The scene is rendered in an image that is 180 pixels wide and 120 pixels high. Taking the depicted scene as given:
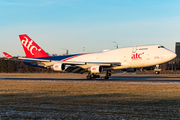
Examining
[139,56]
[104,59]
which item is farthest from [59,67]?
[139,56]

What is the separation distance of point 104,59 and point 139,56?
6.78m

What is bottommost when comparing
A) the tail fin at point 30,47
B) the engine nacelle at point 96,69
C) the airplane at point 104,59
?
the engine nacelle at point 96,69

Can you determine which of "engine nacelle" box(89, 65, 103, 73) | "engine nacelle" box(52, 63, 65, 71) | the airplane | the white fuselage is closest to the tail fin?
the airplane

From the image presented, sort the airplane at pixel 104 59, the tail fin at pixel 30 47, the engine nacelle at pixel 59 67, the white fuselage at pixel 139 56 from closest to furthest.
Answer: the white fuselage at pixel 139 56 → the airplane at pixel 104 59 → the engine nacelle at pixel 59 67 → the tail fin at pixel 30 47

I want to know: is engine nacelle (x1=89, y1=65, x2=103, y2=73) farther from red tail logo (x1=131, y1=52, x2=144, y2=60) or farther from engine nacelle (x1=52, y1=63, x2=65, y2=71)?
red tail logo (x1=131, y1=52, x2=144, y2=60)

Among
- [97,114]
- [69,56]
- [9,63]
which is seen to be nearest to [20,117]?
[97,114]

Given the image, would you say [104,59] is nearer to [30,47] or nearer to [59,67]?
[59,67]

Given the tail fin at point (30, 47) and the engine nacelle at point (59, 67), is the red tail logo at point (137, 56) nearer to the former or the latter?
the engine nacelle at point (59, 67)

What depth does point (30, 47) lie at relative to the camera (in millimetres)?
46594

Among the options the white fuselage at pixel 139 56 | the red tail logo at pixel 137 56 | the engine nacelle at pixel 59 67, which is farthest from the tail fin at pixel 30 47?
the red tail logo at pixel 137 56

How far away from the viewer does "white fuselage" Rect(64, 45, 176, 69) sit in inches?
1401

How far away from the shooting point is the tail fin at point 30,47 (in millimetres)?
46491

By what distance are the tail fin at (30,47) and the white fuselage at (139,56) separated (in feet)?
49.3

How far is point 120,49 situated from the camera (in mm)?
39125
